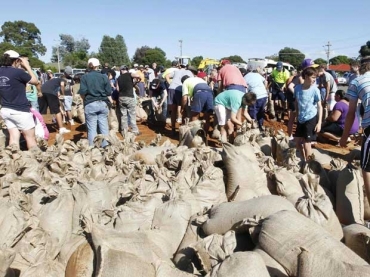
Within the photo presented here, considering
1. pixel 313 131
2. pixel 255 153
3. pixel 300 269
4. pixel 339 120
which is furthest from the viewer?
pixel 339 120

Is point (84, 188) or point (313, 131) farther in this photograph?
point (313, 131)

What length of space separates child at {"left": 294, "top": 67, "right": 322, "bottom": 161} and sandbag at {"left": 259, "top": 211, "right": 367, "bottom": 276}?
281 centimetres

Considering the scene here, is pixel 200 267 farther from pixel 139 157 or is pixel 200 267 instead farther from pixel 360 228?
pixel 139 157

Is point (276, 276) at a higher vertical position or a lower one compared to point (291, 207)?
lower

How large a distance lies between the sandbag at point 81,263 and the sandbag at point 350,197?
6.19ft

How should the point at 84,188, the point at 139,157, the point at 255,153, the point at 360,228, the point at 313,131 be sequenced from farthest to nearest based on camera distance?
the point at 313,131
the point at 139,157
the point at 255,153
the point at 84,188
the point at 360,228

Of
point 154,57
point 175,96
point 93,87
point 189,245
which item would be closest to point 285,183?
point 189,245

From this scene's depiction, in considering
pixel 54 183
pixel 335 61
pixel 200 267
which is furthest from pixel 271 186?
pixel 335 61

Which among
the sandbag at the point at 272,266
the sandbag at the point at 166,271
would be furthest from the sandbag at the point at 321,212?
the sandbag at the point at 166,271

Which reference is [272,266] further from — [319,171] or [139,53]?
[139,53]

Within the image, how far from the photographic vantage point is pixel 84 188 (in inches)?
117

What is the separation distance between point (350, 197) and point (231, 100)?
3.10 metres

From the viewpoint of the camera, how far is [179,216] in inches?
102

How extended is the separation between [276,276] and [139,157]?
244 cm
